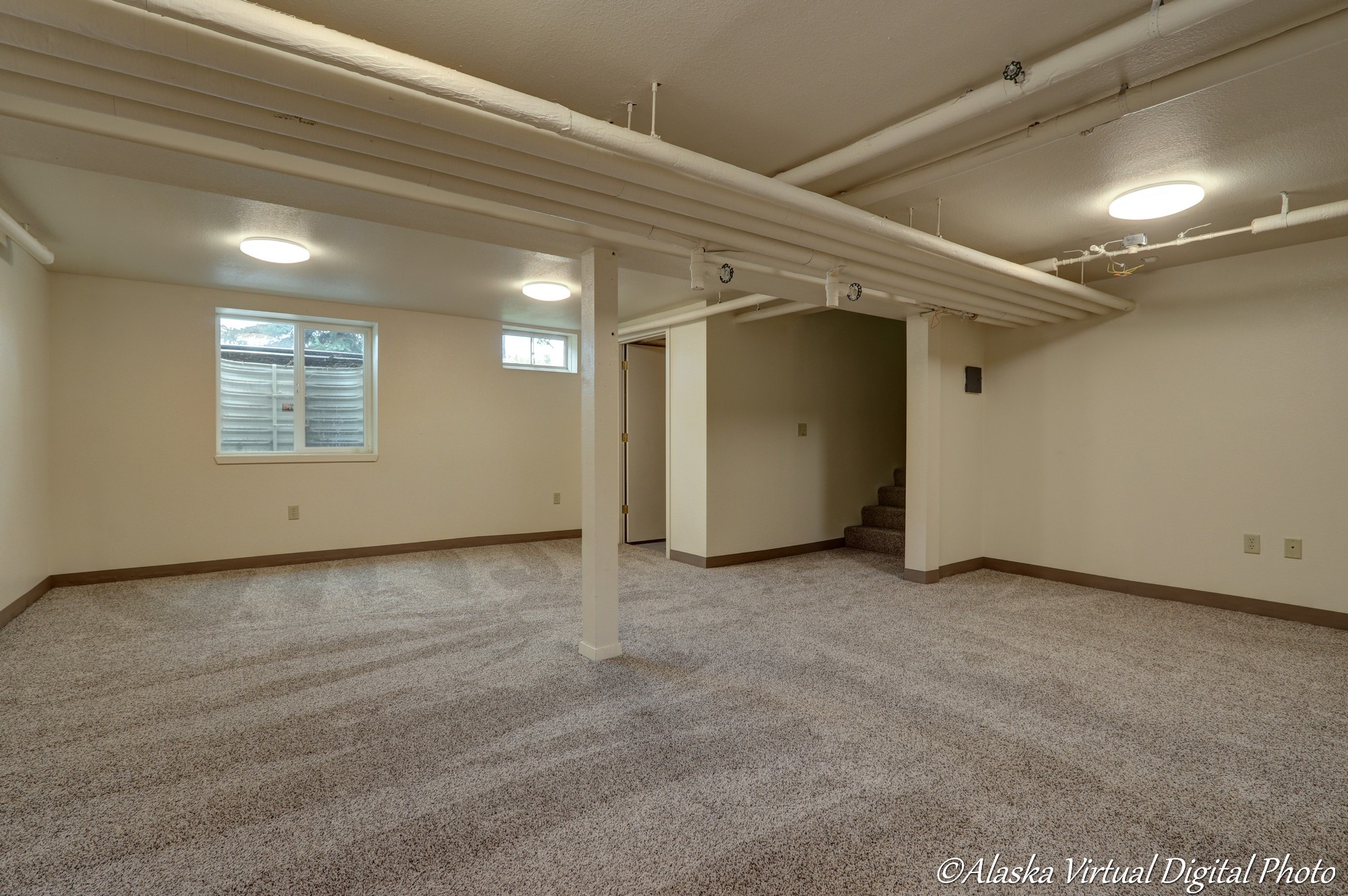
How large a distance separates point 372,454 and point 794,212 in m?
5.02

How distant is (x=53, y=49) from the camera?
1.54m

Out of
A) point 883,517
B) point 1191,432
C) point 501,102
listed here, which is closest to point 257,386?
point 501,102

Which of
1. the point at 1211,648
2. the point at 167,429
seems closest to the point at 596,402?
the point at 1211,648

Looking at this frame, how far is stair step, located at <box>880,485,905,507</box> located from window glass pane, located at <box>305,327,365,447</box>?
5.45 metres

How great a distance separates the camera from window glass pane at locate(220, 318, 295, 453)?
5.72 meters

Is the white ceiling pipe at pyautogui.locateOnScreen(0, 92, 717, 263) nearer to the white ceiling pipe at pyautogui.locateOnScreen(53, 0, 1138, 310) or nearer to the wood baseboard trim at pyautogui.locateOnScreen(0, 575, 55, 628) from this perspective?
the white ceiling pipe at pyautogui.locateOnScreen(53, 0, 1138, 310)

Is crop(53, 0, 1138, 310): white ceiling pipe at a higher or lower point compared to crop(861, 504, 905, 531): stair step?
higher

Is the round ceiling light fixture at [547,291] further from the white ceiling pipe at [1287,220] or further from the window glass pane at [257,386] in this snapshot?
the white ceiling pipe at [1287,220]

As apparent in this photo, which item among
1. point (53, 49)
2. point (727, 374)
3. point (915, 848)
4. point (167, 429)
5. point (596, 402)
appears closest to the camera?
point (53, 49)

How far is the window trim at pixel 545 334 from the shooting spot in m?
7.00

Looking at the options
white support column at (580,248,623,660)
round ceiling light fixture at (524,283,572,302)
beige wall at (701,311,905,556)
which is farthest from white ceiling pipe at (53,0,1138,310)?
beige wall at (701,311,905,556)

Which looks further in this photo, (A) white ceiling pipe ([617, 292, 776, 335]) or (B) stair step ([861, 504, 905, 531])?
(B) stair step ([861, 504, 905, 531])

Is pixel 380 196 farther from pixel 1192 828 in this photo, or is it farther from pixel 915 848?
pixel 1192 828

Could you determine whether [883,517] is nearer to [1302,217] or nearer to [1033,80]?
[1302,217]
